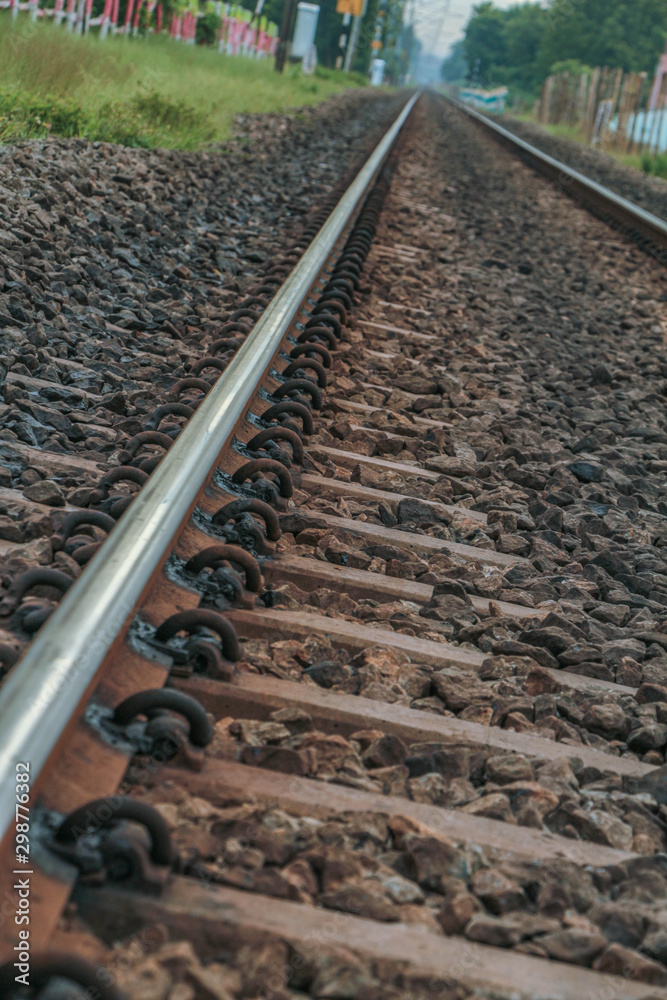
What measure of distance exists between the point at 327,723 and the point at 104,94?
27.7 feet

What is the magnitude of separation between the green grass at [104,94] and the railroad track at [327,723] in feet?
15.0

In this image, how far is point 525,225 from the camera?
10102 mm

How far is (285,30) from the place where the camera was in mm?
23828

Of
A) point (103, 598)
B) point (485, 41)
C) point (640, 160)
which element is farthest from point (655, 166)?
point (485, 41)

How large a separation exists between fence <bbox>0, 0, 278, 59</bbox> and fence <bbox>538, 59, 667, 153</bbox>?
10.8 metres

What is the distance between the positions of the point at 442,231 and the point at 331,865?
24.8 ft

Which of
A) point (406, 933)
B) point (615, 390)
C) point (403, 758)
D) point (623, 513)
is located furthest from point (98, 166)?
point (406, 933)

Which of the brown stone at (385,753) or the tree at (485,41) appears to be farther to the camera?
the tree at (485,41)

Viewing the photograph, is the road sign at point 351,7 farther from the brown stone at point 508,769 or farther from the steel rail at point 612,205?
the brown stone at point 508,769

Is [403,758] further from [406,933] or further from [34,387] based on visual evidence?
[34,387]

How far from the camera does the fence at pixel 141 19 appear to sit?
13.1 meters

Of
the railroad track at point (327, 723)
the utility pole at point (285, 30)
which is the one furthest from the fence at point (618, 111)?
the railroad track at point (327, 723)

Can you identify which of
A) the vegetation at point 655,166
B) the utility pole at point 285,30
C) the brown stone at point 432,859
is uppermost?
the utility pole at point 285,30

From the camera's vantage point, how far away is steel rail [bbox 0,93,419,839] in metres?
1.43
